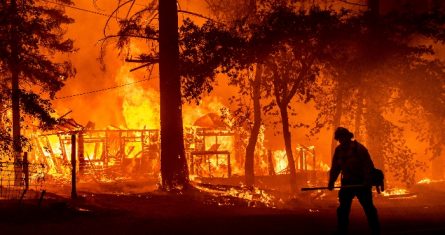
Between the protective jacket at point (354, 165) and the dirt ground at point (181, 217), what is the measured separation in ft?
4.34

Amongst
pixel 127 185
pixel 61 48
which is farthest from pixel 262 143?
pixel 61 48

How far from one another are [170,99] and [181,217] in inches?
241

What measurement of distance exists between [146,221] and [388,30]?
11950 mm

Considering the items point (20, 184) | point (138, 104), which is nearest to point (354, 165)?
point (20, 184)

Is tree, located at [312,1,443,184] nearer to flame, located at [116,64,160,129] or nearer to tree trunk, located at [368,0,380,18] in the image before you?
tree trunk, located at [368,0,380,18]

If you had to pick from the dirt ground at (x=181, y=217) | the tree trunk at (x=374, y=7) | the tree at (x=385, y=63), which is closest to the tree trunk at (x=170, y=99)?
the dirt ground at (x=181, y=217)

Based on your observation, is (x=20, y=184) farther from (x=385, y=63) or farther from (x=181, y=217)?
(x=385, y=63)

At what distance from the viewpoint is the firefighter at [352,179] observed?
982 cm

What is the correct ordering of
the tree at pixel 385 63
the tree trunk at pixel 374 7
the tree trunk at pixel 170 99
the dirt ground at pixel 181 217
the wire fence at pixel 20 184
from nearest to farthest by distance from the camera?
the dirt ground at pixel 181 217 < the wire fence at pixel 20 184 < the tree trunk at pixel 170 99 < the tree at pixel 385 63 < the tree trunk at pixel 374 7

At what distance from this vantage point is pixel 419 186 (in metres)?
A: 23.6

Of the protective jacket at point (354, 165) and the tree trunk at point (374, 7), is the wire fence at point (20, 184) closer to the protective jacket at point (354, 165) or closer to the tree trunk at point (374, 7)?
the protective jacket at point (354, 165)

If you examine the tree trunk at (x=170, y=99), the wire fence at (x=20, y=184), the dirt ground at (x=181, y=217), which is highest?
the tree trunk at (x=170, y=99)

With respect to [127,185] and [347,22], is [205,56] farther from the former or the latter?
[127,185]

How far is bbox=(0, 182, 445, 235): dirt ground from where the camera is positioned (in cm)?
1104
